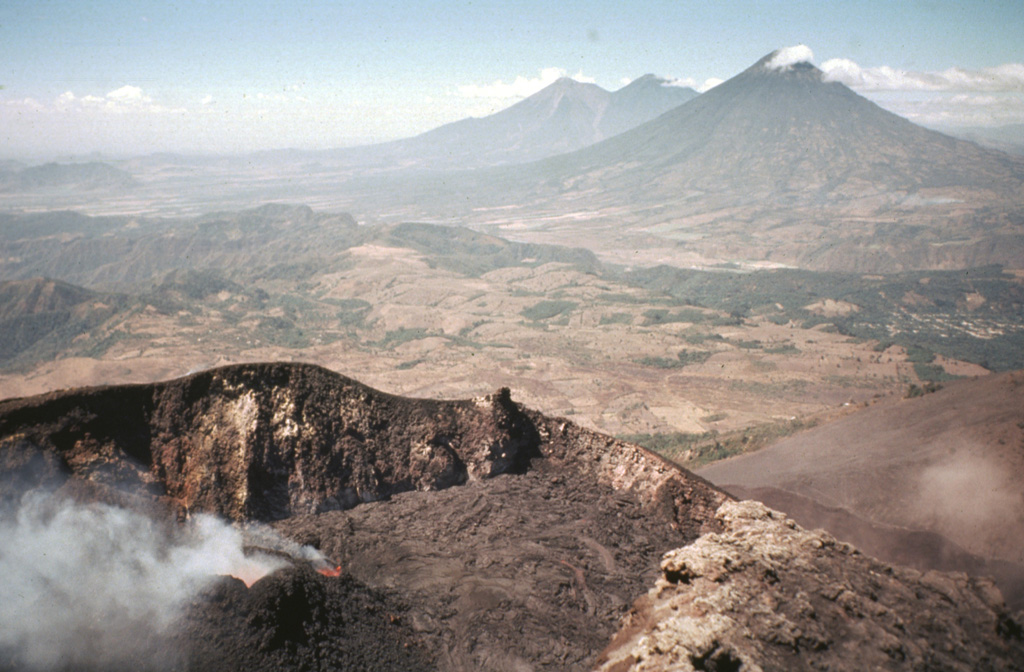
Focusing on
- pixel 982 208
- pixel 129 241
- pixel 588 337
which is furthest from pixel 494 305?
pixel 982 208

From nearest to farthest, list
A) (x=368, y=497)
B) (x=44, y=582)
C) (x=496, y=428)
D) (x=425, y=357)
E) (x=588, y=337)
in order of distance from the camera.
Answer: (x=44, y=582) < (x=368, y=497) < (x=496, y=428) < (x=425, y=357) < (x=588, y=337)

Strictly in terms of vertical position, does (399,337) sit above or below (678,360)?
above

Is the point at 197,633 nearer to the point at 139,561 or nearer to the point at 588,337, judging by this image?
the point at 139,561

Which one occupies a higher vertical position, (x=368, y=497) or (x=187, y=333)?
(x=368, y=497)

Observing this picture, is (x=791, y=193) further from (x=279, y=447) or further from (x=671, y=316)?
(x=279, y=447)

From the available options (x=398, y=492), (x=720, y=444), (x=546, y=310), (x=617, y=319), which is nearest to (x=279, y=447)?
(x=398, y=492)

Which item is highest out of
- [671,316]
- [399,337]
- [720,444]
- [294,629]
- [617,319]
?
[294,629]

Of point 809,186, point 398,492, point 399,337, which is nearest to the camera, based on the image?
point 398,492

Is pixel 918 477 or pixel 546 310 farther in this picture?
pixel 546 310
